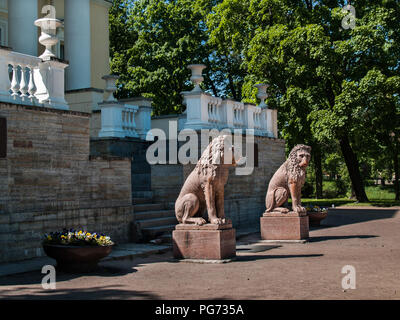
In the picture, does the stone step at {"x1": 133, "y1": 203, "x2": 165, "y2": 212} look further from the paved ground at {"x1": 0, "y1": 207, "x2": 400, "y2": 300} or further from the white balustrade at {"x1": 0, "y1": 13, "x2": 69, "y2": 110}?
the white balustrade at {"x1": 0, "y1": 13, "x2": 69, "y2": 110}

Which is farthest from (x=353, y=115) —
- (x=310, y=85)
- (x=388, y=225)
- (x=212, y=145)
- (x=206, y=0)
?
(x=212, y=145)

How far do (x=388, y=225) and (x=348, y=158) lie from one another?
1069cm

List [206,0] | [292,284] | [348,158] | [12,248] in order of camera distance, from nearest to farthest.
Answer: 1. [292,284]
2. [12,248]
3. [348,158]
4. [206,0]

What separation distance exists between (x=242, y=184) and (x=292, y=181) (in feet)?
13.4

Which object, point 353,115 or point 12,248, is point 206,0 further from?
point 12,248

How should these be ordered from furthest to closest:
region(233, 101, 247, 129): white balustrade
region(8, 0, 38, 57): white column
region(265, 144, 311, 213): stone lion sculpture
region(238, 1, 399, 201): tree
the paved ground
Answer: region(238, 1, 399, 201): tree < region(233, 101, 247, 129): white balustrade < region(8, 0, 38, 57): white column < region(265, 144, 311, 213): stone lion sculpture < the paved ground

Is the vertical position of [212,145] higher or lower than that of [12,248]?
higher

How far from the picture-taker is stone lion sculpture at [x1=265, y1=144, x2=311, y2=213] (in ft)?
45.2

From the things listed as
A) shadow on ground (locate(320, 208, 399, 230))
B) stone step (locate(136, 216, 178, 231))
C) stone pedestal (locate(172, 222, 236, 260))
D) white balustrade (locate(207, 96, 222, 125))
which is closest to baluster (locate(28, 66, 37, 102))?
stone step (locate(136, 216, 178, 231))

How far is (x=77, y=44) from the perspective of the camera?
19234 mm

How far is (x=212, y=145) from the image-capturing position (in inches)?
426

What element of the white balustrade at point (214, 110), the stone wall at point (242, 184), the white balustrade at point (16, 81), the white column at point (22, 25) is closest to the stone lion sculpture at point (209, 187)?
the white balustrade at point (16, 81)

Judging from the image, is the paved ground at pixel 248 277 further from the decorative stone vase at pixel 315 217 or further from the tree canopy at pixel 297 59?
the tree canopy at pixel 297 59

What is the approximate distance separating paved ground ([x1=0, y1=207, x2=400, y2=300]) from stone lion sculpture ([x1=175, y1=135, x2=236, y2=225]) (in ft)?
3.15
